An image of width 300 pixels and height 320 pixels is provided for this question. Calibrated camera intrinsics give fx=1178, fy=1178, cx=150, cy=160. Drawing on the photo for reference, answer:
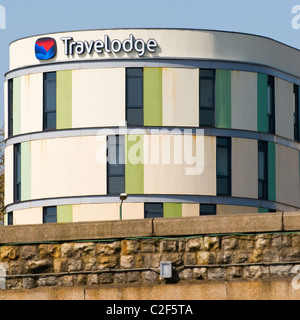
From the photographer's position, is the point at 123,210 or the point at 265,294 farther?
the point at 123,210

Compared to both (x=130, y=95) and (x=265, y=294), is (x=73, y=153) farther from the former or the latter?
(x=265, y=294)

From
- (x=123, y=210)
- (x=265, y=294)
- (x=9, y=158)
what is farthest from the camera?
(x=9, y=158)

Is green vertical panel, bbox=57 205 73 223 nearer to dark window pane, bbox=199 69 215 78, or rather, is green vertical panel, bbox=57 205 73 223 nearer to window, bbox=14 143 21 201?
window, bbox=14 143 21 201

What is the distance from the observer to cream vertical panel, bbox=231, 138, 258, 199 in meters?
55.2

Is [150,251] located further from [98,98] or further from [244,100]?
[244,100]

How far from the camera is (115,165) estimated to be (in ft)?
178

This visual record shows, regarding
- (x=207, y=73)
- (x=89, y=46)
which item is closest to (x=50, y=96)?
(x=89, y=46)

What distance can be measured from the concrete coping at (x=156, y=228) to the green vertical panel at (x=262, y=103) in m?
34.1

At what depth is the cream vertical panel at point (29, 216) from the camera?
182 feet

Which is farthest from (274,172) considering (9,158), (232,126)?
(9,158)

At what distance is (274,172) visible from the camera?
187 ft

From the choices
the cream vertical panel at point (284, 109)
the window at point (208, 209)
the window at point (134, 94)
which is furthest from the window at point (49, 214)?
the cream vertical panel at point (284, 109)
